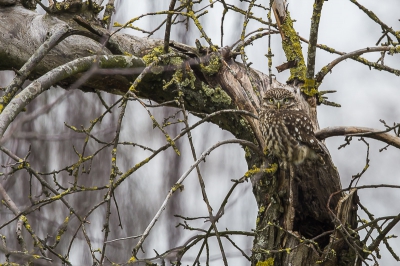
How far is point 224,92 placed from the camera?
10.6 ft

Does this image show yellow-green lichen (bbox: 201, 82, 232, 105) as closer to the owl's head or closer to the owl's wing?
the owl's head

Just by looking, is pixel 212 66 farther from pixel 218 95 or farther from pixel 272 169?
pixel 272 169

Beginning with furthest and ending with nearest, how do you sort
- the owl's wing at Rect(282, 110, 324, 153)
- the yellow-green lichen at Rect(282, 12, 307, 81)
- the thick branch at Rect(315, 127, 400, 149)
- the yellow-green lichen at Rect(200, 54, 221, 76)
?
the yellow-green lichen at Rect(282, 12, 307, 81), the yellow-green lichen at Rect(200, 54, 221, 76), the owl's wing at Rect(282, 110, 324, 153), the thick branch at Rect(315, 127, 400, 149)

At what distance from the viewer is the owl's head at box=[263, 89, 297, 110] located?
3.26m

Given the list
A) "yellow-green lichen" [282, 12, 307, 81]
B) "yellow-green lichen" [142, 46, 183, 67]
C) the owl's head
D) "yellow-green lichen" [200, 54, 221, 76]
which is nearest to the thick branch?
the owl's head

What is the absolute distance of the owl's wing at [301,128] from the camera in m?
2.99

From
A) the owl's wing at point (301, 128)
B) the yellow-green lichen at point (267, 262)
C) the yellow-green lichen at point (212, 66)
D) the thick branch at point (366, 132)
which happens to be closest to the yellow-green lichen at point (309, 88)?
the owl's wing at point (301, 128)

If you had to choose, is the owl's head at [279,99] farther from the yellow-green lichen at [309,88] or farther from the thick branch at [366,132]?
the thick branch at [366,132]

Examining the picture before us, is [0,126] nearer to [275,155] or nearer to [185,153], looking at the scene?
[275,155]

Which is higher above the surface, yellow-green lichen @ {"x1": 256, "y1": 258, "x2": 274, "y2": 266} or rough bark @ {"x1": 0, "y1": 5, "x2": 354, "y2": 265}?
rough bark @ {"x1": 0, "y1": 5, "x2": 354, "y2": 265}

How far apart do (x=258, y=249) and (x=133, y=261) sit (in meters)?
0.87

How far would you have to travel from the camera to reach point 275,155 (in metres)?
2.89

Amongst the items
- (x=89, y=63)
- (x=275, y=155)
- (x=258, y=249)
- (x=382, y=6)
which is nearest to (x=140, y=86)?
(x=89, y=63)

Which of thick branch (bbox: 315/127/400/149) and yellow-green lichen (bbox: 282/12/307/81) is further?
yellow-green lichen (bbox: 282/12/307/81)
